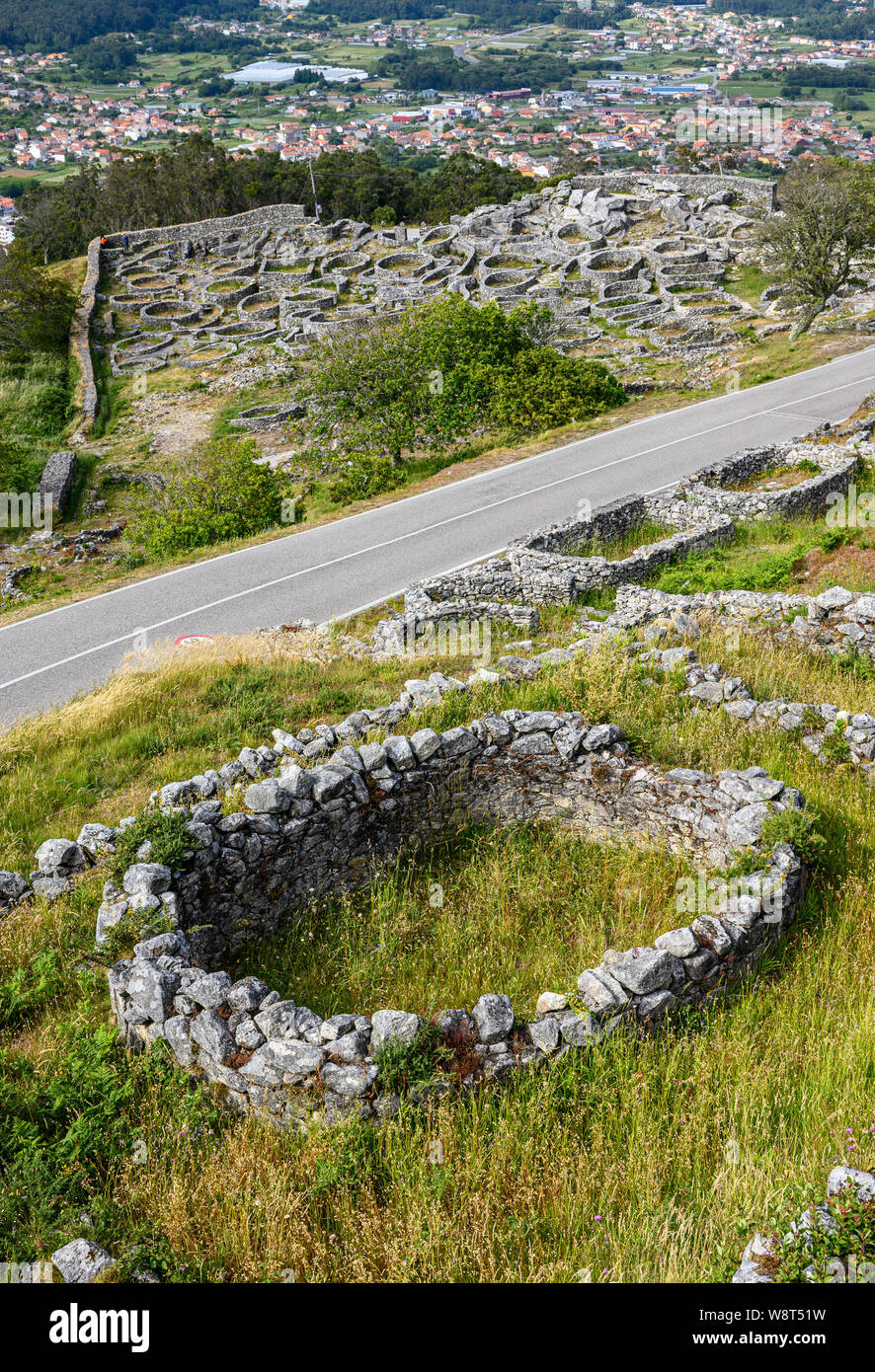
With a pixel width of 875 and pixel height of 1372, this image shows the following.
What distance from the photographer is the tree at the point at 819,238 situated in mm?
42594

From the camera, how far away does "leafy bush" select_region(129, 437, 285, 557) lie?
26031 mm

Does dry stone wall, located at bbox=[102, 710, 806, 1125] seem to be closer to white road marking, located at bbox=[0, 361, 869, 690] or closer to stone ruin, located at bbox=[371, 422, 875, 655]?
stone ruin, located at bbox=[371, 422, 875, 655]

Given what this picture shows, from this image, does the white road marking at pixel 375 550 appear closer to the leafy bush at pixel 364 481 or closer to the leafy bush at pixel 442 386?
the leafy bush at pixel 442 386

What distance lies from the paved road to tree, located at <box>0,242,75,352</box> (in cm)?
4216

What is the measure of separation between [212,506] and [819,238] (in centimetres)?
3460

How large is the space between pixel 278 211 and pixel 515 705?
89.4 metres

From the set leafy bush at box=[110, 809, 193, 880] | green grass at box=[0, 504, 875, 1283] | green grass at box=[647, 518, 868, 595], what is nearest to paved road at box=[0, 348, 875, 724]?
green grass at box=[647, 518, 868, 595]

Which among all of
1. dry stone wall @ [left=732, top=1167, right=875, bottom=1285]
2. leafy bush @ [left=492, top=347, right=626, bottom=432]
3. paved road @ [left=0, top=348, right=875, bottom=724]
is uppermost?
leafy bush @ [left=492, top=347, right=626, bottom=432]

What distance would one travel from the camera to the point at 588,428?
104ft

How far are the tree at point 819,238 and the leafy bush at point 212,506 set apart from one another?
102 feet

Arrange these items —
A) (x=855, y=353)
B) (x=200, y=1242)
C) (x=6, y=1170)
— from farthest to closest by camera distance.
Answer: (x=855, y=353)
(x=6, y=1170)
(x=200, y=1242)

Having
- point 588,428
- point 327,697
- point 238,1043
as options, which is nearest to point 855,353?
Answer: point 588,428

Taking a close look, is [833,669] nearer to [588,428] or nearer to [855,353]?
[588,428]

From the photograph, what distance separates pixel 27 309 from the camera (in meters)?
56.7
